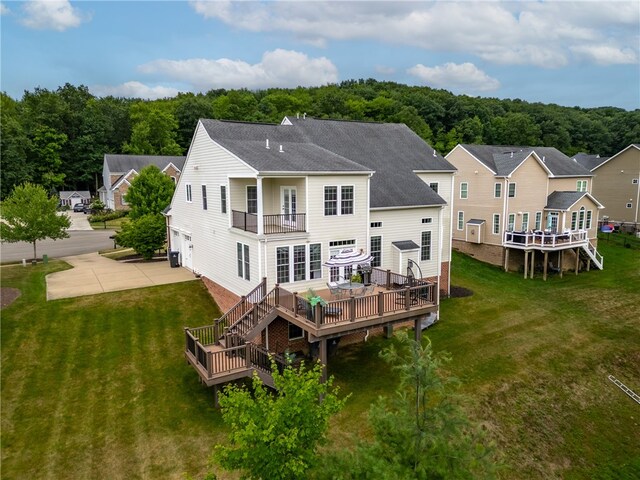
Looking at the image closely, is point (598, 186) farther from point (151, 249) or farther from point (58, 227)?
point (58, 227)

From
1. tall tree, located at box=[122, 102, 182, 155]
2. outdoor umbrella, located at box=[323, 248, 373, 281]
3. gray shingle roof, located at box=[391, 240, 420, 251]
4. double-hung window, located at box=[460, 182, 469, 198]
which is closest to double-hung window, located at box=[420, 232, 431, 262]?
gray shingle roof, located at box=[391, 240, 420, 251]

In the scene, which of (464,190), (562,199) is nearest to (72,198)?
(464,190)

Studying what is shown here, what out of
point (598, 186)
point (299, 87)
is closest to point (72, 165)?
point (299, 87)

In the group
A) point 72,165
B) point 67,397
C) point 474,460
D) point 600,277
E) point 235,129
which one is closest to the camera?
point 474,460

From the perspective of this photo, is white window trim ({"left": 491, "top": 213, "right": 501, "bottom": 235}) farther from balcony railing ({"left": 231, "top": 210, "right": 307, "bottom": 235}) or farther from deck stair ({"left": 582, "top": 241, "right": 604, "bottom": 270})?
balcony railing ({"left": 231, "top": 210, "right": 307, "bottom": 235})

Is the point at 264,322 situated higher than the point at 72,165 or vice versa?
the point at 72,165

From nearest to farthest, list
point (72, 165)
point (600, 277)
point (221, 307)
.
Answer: point (221, 307) < point (600, 277) < point (72, 165)

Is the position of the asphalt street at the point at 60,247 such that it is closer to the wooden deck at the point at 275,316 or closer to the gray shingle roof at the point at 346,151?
the gray shingle roof at the point at 346,151
